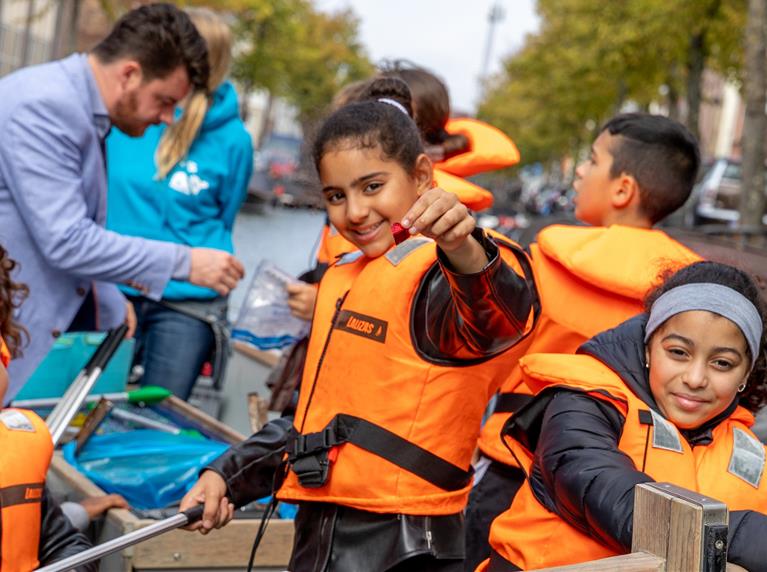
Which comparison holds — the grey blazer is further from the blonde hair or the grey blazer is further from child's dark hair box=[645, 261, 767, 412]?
child's dark hair box=[645, 261, 767, 412]

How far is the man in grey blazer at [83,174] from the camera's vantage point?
14.4ft

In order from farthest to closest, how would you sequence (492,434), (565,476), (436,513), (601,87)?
(601,87), (492,434), (436,513), (565,476)

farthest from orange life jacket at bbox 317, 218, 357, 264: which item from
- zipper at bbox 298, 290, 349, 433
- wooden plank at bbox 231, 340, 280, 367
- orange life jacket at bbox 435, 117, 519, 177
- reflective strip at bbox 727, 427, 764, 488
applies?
wooden plank at bbox 231, 340, 280, 367

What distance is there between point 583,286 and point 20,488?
5.47ft

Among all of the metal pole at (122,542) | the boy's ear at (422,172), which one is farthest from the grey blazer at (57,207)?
the boy's ear at (422,172)

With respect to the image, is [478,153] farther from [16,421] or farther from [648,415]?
[16,421]

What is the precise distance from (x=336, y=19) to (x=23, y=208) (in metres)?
72.8

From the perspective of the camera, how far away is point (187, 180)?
548 cm

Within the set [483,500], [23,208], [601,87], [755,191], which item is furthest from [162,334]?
[601,87]

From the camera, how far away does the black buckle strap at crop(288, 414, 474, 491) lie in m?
2.87

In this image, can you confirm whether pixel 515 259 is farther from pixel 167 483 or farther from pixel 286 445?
pixel 167 483

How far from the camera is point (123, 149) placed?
218 inches

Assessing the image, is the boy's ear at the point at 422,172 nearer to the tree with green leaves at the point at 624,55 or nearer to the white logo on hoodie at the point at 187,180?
the white logo on hoodie at the point at 187,180

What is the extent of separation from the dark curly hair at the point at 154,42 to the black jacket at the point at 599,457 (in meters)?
2.35
